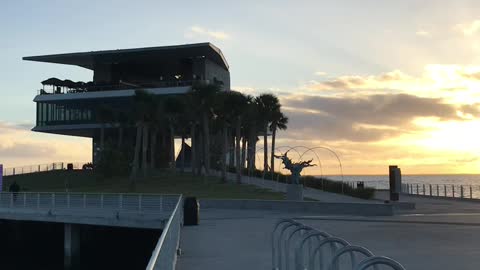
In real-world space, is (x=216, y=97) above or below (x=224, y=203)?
above

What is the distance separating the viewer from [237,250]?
50.8 feet

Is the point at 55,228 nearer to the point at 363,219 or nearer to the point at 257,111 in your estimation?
the point at 363,219

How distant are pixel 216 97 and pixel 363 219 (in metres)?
37.6

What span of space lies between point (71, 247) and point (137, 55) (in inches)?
2380

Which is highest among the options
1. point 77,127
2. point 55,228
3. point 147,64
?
point 147,64

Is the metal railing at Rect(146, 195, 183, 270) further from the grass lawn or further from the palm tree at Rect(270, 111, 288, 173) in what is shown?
the palm tree at Rect(270, 111, 288, 173)

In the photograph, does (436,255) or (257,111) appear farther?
(257,111)

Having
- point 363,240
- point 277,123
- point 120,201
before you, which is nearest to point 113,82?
point 277,123

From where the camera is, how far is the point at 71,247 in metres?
32.5

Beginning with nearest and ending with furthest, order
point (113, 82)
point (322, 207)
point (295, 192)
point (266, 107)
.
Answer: point (322, 207)
point (295, 192)
point (266, 107)
point (113, 82)

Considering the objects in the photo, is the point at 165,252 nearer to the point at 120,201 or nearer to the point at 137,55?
the point at 120,201

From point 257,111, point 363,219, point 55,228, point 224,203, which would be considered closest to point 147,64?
point 257,111

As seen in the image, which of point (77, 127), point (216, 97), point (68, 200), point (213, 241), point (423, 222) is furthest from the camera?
point (77, 127)

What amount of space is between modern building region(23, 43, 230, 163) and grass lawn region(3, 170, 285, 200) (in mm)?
7931
